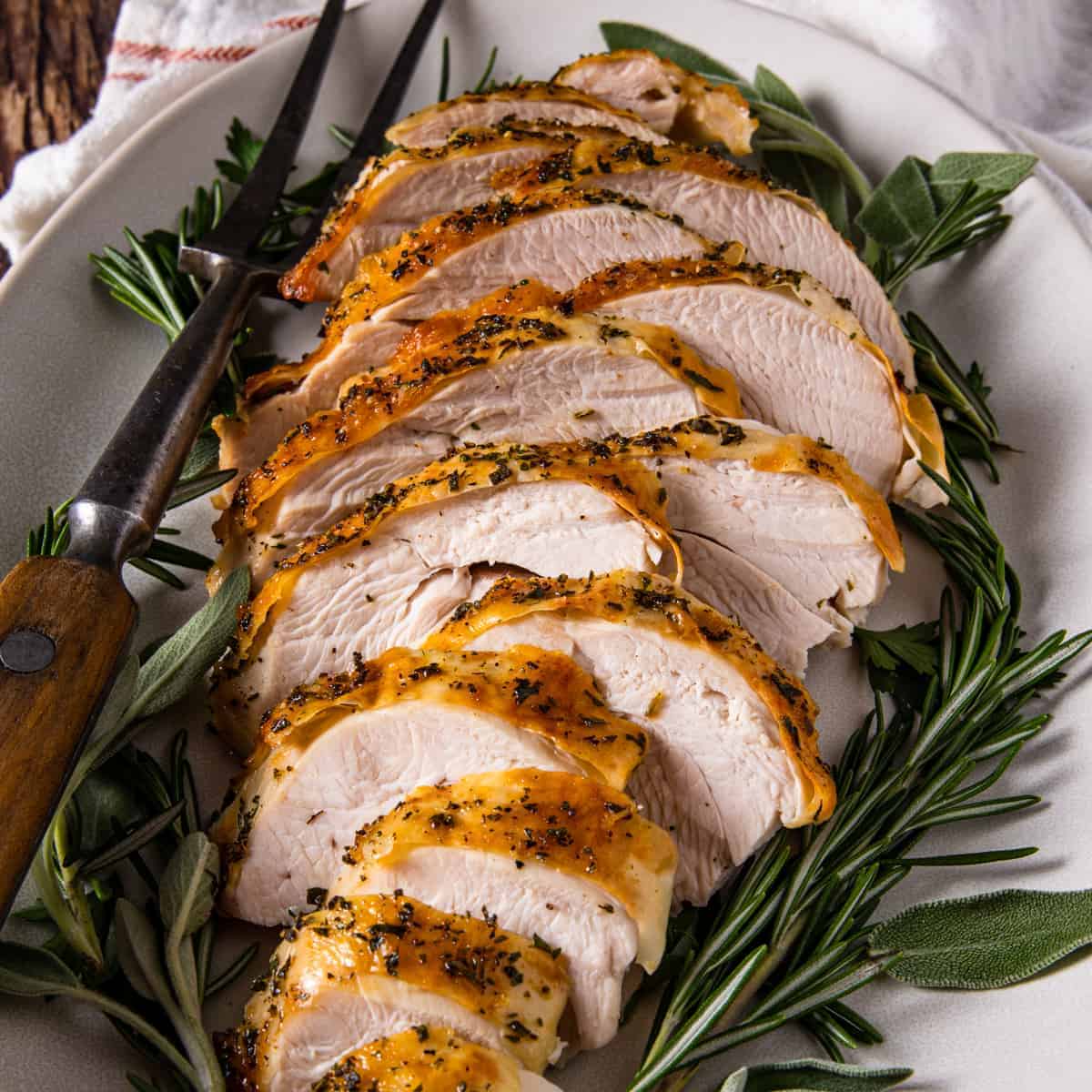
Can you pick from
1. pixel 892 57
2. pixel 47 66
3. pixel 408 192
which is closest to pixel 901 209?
pixel 892 57

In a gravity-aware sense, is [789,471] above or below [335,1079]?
above

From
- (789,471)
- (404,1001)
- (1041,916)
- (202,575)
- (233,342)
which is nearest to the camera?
(404,1001)

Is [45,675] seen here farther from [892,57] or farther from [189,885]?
[892,57]

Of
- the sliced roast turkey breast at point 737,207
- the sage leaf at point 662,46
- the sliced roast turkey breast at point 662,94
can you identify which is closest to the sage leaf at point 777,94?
the sage leaf at point 662,46

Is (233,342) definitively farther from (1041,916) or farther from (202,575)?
(1041,916)

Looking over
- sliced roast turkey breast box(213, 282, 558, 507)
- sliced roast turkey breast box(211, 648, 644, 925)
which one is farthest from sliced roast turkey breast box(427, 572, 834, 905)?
sliced roast turkey breast box(213, 282, 558, 507)

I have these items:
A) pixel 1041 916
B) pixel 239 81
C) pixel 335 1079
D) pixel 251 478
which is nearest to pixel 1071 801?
pixel 1041 916
